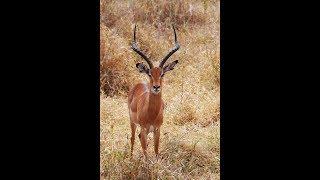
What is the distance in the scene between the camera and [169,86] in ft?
20.5

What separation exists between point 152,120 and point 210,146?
485mm

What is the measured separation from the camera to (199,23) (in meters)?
8.09

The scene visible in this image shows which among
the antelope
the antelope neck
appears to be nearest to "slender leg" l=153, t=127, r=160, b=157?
the antelope

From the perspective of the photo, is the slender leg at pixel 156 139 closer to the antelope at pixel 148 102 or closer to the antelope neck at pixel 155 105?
the antelope at pixel 148 102

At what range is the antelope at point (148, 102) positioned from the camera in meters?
5.21

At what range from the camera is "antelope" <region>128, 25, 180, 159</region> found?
521 cm

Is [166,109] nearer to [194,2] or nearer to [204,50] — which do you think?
[204,50]

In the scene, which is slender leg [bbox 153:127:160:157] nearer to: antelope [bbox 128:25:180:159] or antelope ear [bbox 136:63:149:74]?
antelope [bbox 128:25:180:159]

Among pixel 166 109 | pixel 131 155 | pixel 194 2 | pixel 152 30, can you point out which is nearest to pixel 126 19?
pixel 152 30

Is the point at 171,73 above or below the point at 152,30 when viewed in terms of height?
below

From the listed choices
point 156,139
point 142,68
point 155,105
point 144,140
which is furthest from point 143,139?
point 142,68

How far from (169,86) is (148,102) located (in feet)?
2.56

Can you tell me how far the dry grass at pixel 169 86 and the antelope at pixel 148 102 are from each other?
9 centimetres

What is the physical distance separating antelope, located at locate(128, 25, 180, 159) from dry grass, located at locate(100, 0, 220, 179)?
92 mm
